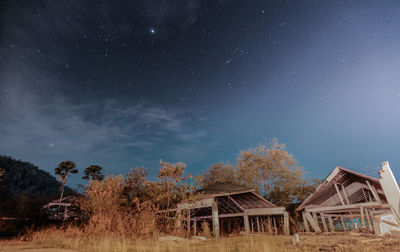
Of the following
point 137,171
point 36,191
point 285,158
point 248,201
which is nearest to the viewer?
point 137,171

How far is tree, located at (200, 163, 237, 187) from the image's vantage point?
4097cm

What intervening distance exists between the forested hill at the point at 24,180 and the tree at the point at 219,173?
43.7 m

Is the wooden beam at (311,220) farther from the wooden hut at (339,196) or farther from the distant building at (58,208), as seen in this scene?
the distant building at (58,208)

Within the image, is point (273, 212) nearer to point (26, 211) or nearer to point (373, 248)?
point (373, 248)

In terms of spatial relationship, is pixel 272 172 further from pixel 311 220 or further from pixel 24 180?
pixel 24 180

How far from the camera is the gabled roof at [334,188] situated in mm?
17344

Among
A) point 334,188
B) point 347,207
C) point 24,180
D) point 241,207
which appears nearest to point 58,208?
point 241,207

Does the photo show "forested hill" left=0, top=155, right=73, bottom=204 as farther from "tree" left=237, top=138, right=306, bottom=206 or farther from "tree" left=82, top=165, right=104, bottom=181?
"tree" left=237, top=138, right=306, bottom=206

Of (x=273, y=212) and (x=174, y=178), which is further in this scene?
(x=273, y=212)

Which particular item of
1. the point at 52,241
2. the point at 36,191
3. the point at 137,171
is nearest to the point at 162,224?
the point at 52,241

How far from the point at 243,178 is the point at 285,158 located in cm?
803

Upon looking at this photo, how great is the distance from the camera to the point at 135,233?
10.2 metres

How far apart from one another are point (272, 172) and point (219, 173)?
11.5m

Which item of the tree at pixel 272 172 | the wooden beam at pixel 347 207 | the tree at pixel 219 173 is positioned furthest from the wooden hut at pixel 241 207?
the tree at pixel 219 173
